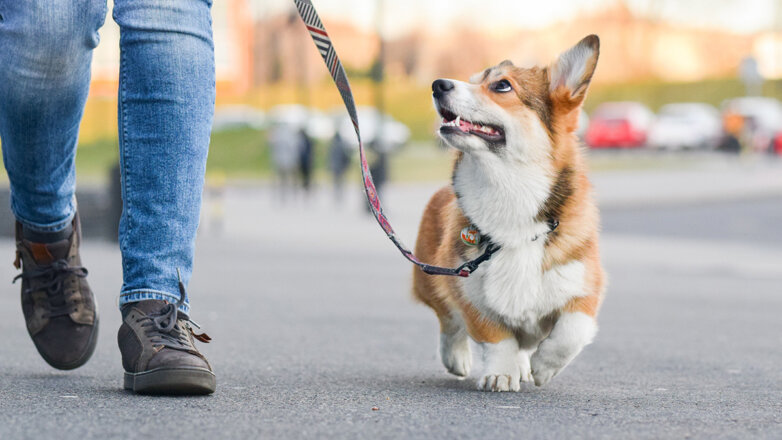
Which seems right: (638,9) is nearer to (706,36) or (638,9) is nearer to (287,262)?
(706,36)

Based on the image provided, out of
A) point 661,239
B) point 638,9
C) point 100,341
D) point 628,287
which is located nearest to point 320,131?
point 638,9

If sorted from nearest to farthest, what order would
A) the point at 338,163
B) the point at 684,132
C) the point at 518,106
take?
the point at 518,106 → the point at 338,163 → the point at 684,132

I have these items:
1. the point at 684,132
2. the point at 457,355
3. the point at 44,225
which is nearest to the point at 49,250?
the point at 44,225

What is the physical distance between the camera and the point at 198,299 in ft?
26.5

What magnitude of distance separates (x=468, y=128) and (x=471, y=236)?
1.14 feet

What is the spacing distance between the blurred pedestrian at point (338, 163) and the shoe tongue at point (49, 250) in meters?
20.7

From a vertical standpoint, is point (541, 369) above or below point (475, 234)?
below

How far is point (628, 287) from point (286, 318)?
4133 millimetres

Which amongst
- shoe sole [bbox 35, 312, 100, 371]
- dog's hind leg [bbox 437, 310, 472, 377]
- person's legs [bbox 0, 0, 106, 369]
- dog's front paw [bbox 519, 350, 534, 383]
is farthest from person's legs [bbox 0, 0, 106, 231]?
dog's front paw [bbox 519, 350, 534, 383]

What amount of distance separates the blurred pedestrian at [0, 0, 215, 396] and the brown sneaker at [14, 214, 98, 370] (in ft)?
1.45

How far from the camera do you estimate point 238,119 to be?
189ft

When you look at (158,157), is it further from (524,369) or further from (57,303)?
(524,369)

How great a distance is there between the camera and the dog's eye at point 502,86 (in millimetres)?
3859

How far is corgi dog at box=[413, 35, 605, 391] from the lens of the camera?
3.65m
